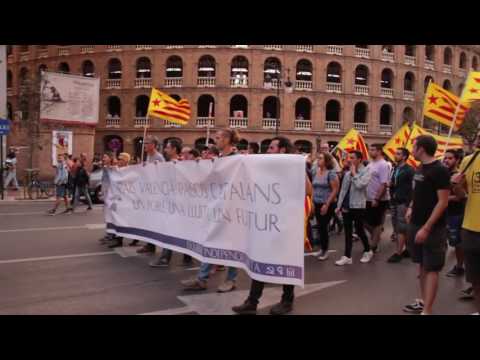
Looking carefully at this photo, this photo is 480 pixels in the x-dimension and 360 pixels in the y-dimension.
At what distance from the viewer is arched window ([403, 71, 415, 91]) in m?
39.1

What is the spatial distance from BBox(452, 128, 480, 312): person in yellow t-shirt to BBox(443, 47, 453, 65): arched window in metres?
43.6

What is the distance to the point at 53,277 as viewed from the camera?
237 inches

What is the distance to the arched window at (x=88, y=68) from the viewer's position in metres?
37.5

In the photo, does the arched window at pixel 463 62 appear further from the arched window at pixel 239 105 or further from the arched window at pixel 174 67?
the arched window at pixel 174 67

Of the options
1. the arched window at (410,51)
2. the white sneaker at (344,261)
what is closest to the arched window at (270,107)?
the arched window at (410,51)

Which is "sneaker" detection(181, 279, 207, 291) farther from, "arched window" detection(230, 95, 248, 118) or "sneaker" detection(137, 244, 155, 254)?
"arched window" detection(230, 95, 248, 118)

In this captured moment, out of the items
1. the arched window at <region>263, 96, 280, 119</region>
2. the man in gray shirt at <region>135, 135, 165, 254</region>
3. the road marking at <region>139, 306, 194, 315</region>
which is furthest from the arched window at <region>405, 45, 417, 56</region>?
the road marking at <region>139, 306, 194, 315</region>

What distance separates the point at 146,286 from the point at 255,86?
98.6 feet

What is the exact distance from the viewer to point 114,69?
37094 millimetres

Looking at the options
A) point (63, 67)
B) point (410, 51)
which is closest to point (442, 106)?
point (410, 51)

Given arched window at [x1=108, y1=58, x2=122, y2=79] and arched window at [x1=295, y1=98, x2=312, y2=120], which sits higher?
arched window at [x1=108, y1=58, x2=122, y2=79]

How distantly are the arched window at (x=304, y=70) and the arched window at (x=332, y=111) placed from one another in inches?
119

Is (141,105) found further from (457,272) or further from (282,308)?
(282,308)

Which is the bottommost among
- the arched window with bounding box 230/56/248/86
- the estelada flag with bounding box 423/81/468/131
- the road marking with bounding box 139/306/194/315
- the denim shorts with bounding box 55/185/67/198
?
the road marking with bounding box 139/306/194/315
